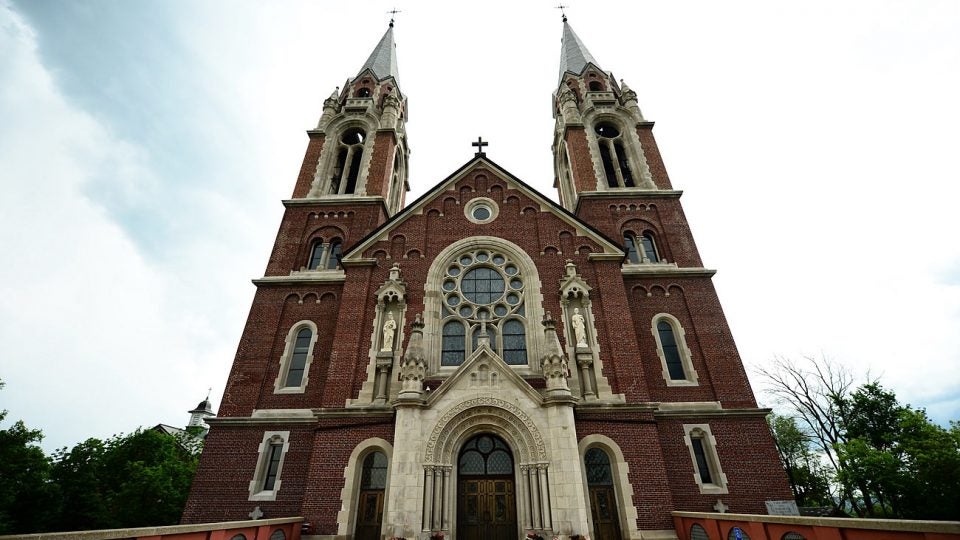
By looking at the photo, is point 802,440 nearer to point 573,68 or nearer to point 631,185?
point 631,185

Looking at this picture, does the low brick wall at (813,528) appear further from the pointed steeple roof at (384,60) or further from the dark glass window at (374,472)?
the pointed steeple roof at (384,60)

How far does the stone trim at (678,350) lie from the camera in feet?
48.8

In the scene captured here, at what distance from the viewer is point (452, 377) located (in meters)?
12.0

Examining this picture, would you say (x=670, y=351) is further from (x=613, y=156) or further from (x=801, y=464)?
(x=801, y=464)

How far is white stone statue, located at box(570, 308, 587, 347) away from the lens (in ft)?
44.9

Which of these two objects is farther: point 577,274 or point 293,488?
point 577,274

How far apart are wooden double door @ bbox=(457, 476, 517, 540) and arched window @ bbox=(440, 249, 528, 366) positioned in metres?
3.91

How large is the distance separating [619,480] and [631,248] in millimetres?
10534

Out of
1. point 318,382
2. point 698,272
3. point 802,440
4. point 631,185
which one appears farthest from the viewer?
point 802,440

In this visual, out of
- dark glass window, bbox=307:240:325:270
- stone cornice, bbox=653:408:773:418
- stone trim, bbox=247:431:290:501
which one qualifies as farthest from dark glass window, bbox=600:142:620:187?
stone trim, bbox=247:431:290:501

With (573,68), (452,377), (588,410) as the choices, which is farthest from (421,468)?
(573,68)

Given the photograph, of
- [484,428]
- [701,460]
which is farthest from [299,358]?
[701,460]

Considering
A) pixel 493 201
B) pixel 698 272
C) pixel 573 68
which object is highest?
pixel 573 68

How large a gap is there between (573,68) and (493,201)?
57.3 feet
